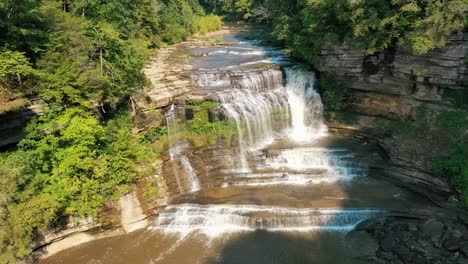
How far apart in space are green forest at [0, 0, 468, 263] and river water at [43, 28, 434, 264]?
4.94 feet

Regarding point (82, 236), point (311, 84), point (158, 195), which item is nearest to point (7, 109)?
point (82, 236)

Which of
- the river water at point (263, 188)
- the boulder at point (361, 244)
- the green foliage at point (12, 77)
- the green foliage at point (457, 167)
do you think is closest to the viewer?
the green foliage at point (12, 77)

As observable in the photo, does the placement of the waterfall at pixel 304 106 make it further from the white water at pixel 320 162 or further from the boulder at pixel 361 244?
the boulder at pixel 361 244

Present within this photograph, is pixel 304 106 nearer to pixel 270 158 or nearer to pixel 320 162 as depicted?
pixel 320 162

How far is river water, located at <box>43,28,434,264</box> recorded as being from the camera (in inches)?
488

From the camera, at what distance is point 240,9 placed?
51.2 meters

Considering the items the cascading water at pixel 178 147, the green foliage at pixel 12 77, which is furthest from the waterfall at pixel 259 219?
the green foliage at pixel 12 77

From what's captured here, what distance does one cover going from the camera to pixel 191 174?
1589 centimetres

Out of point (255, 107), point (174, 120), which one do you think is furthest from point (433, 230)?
point (174, 120)

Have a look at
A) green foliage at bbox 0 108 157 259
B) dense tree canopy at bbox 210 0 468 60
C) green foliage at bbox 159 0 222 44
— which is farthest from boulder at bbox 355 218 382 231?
green foliage at bbox 159 0 222 44

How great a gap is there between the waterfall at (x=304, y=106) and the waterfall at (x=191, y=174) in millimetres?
6276

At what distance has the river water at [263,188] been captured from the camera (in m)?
12.4

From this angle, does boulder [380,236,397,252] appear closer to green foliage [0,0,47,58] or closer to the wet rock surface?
the wet rock surface

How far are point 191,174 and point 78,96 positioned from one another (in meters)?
6.03
